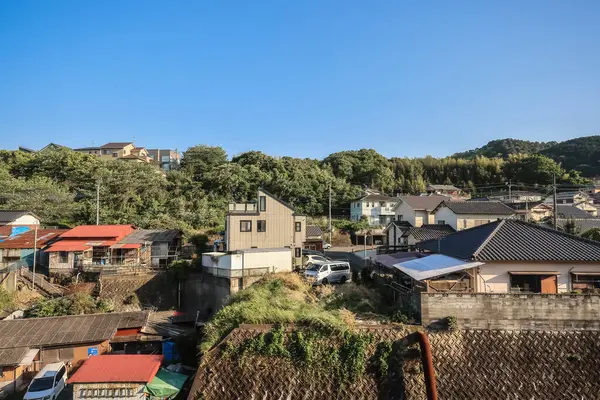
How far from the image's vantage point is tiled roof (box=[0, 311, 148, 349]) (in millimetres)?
14172

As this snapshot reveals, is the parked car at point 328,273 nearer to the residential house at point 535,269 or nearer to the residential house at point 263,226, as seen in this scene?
the residential house at point 263,226

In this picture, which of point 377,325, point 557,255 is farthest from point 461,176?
point 377,325

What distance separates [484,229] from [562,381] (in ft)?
22.0

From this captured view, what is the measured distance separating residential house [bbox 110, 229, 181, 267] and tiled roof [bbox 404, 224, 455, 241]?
1633 centimetres

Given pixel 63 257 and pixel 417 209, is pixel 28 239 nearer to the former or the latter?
pixel 63 257

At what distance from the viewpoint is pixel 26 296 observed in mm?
19312

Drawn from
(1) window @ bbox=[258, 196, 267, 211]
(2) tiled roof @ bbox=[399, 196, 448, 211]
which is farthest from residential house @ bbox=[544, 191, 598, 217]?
(1) window @ bbox=[258, 196, 267, 211]

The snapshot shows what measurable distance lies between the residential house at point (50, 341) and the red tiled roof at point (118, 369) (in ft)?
9.01

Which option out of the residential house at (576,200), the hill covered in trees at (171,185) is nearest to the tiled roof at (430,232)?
the hill covered in trees at (171,185)

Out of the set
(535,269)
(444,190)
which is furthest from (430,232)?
(444,190)

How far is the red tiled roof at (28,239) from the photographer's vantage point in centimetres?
2256

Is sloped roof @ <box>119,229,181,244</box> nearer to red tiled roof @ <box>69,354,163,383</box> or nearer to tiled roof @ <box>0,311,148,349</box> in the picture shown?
tiled roof @ <box>0,311,148,349</box>

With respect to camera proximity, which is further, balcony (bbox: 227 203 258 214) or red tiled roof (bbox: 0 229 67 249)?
balcony (bbox: 227 203 258 214)

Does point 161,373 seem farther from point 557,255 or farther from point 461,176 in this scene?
point 461,176
